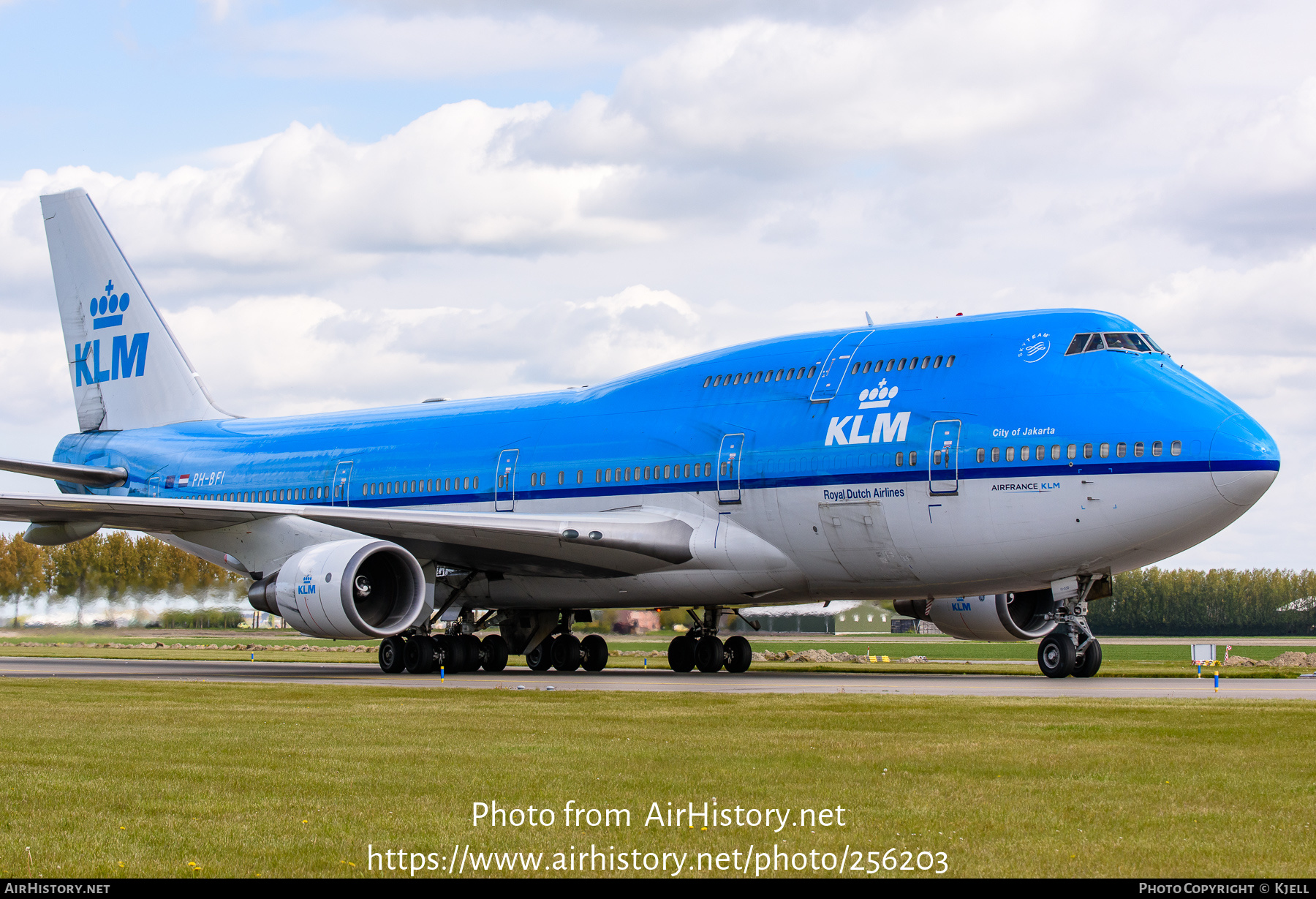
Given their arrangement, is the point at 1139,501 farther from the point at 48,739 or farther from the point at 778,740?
the point at 48,739

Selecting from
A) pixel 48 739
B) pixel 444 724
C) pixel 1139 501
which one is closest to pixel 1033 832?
pixel 444 724

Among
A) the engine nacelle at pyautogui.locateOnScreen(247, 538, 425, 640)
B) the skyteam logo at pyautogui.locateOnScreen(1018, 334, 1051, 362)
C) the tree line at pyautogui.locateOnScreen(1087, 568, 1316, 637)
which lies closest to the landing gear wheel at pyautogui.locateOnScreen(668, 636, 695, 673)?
the engine nacelle at pyautogui.locateOnScreen(247, 538, 425, 640)

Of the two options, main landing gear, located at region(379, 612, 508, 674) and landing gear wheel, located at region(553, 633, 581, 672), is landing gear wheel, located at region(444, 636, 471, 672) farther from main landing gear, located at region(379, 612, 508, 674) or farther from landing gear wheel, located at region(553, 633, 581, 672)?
landing gear wheel, located at region(553, 633, 581, 672)

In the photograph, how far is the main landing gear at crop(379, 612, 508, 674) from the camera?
82.0 feet

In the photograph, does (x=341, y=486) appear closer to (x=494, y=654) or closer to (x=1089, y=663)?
(x=494, y=654)

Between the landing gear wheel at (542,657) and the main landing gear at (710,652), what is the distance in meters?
3.04

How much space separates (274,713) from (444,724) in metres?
2.29

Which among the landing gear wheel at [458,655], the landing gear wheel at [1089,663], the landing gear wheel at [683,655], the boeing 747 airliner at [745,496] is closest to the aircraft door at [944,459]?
the boeing 747 airliner at [745,496]

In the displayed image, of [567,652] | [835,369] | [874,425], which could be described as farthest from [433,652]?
[874,425]

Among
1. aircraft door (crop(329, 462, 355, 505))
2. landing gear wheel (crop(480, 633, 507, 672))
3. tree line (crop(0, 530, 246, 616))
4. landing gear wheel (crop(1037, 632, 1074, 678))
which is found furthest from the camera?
tree line (crop(0, 530, 246, 616))

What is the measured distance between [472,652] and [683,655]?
389cm

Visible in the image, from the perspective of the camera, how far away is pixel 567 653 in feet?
91.5

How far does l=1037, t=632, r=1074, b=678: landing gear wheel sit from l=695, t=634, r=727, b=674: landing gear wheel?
688cm

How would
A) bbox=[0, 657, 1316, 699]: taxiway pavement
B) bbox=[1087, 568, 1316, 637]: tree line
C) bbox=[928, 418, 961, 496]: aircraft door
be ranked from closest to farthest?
bbox=[0, 657, 1316, 699]: taxiway pavement < bbox=[928, 418, 961, 496]: aircraft door < bbox=[1087, 568, 1316, 637]: tree line
